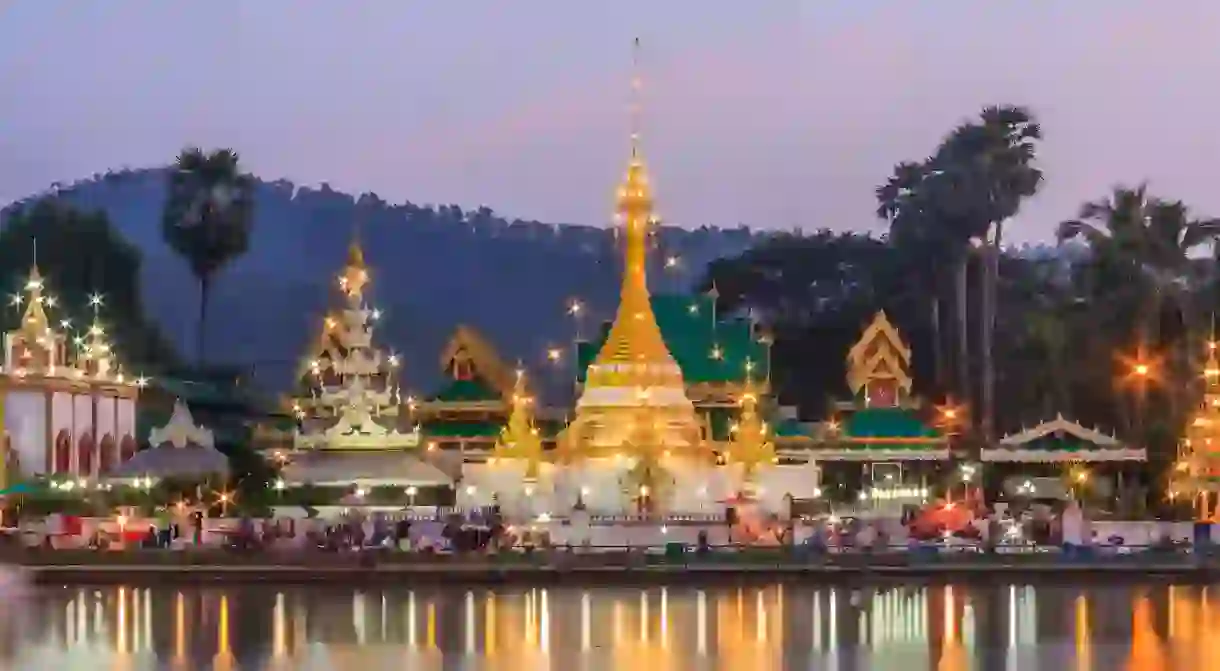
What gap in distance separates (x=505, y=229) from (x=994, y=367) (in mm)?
82326

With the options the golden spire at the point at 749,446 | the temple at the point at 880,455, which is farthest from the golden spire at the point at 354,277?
the golden spire at the point at 749,446

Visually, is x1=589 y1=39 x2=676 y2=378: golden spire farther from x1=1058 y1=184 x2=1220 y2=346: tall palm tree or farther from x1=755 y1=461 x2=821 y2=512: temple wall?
x1=1058 y1=184 x2=1220 y2=346: tall palm tree

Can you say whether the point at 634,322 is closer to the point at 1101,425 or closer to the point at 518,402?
the point at 518,402

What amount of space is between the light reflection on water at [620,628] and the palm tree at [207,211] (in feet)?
121

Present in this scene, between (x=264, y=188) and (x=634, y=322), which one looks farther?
(x=264, y=188)

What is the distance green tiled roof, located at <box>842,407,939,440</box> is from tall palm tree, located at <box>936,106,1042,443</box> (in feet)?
37.6

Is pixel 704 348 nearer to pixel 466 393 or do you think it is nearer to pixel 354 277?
pixel 466 393

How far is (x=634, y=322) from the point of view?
151ft

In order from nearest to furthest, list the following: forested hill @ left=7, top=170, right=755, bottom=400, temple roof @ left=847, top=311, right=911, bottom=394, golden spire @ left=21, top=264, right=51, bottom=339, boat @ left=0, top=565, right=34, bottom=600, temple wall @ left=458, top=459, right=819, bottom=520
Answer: boat @ left=0, top=565, right=34, bottom=600 < temple wall @ left=458, top=459, right=819, bottom=520 < golden spire @ left=21, top=264, right=51, bottom=339 < temple roof @ left=847, top=311, right=911, bottom=394 < forested hill @ left=7, top=170, right=755, bottom=400

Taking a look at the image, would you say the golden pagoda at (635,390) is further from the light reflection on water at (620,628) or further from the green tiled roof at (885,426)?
the light reflection on water at (620,628)

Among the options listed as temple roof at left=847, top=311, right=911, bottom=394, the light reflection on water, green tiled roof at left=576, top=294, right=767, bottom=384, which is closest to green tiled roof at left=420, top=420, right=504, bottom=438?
green tiled roof at left=576, top=294, right=767, bottom=384

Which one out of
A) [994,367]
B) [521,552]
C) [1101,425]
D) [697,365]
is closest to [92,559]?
[521,552]

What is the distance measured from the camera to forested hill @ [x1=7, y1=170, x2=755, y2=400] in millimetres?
117500

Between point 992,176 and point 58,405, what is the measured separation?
26.9 meters
